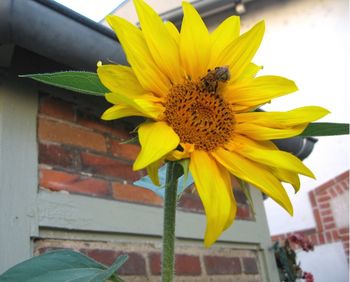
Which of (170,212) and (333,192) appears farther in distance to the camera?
(333,192)

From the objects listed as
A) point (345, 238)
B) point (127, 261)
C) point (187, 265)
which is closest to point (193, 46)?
point (127, 261)

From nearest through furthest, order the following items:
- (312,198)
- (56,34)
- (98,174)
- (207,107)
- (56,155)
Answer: (207,107) < (56,34) < (56,155) < (98,174) < (312,198)

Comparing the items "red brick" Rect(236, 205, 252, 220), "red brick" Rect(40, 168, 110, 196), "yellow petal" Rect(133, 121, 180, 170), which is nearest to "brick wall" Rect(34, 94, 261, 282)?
"red brick" Rect(40, 168, 110, 196)

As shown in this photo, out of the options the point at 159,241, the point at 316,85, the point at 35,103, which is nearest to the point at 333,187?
the point at 316,85

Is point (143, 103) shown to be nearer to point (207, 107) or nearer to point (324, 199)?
point (207, 107)

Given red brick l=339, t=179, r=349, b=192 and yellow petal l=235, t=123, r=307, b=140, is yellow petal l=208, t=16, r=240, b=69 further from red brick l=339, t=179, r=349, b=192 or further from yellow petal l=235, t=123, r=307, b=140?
red brick l=339, t=179, r=349, b=192

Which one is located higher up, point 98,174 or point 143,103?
point 98,174
